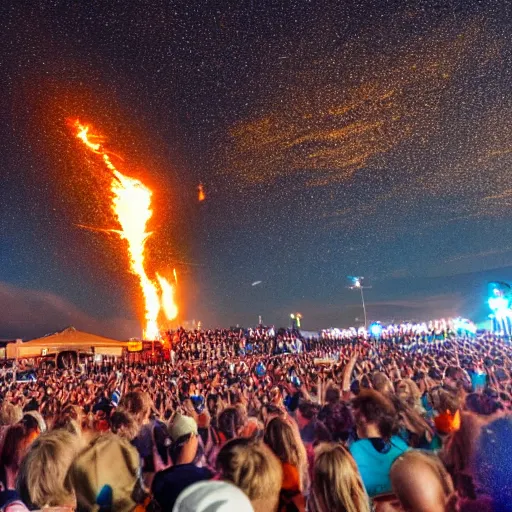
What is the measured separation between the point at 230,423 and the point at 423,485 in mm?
2791

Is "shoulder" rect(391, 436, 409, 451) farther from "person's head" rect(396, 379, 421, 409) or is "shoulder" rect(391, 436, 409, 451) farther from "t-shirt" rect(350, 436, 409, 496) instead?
"person's head" rect(396, 379, 421, 409)

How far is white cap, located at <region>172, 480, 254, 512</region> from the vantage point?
4.96 feet

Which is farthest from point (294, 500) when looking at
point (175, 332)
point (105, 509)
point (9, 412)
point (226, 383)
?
point (175, 332)

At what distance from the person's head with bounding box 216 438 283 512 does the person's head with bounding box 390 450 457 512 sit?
633 millimetres

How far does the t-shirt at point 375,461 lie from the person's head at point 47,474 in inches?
75.5

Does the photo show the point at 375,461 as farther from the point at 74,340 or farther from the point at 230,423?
the point at 74,340

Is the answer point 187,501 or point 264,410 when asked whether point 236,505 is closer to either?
point 187,501

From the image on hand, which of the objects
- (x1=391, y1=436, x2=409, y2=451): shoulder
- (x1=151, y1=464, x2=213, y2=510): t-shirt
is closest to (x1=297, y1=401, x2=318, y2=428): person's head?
(x1=391, y1=436, x2=409, y2=451): shoulder

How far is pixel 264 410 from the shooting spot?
5246 mm

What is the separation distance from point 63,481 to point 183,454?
101cm

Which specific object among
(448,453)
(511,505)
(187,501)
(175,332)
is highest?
(175,332)

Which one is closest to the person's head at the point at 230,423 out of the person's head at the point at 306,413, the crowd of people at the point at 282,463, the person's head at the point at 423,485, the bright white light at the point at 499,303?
the crowd of people at the point at 282,463

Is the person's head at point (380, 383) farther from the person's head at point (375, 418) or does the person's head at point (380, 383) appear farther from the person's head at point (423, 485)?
the person's head at point (423, 485)

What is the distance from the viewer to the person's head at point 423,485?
6.87ft
